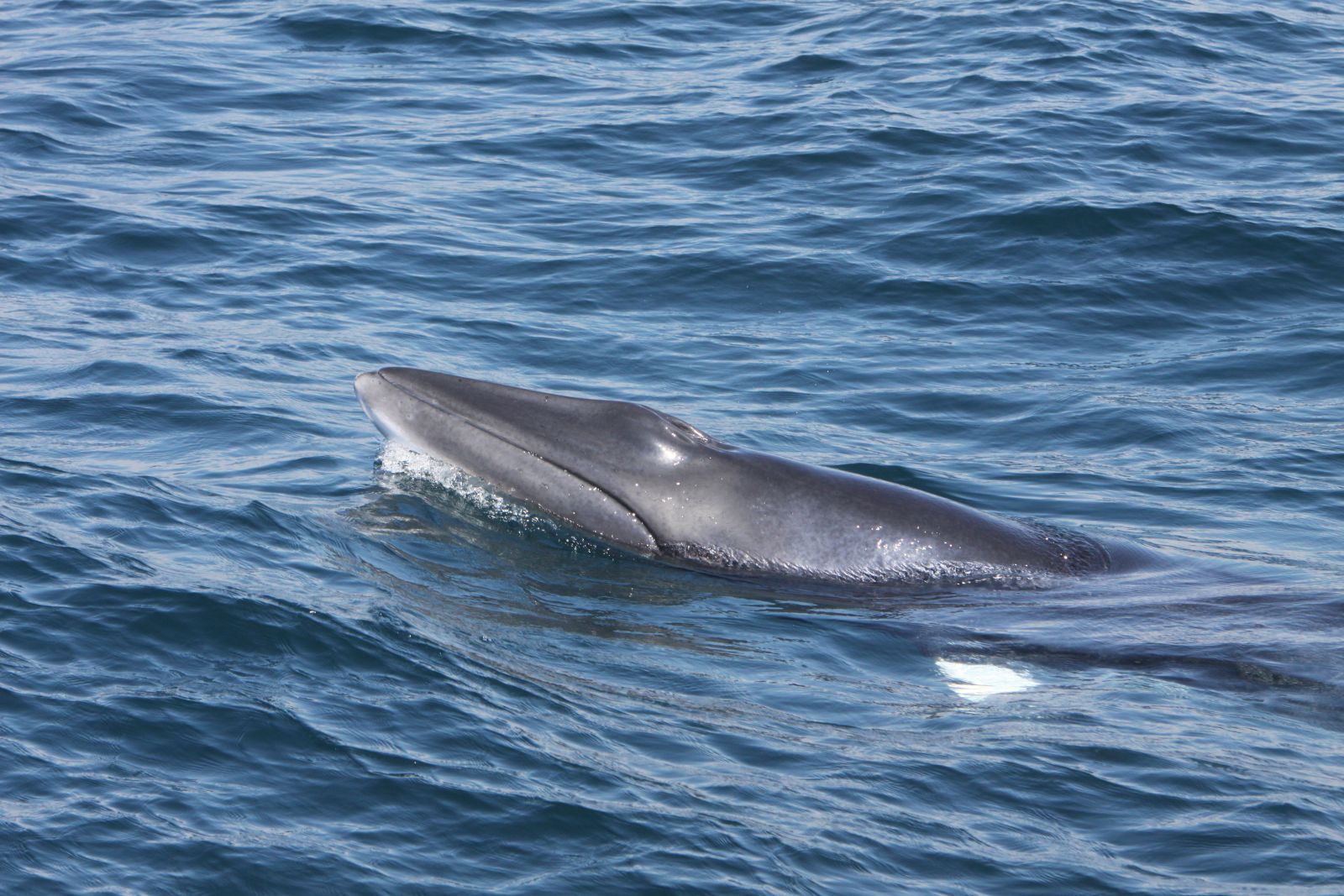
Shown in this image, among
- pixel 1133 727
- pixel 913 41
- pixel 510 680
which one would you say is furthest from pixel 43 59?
pixel 1133 727

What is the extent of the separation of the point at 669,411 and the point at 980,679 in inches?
267

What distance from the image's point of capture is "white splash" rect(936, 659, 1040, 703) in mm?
11062

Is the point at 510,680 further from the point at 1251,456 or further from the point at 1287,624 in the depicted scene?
the point at 1251,456

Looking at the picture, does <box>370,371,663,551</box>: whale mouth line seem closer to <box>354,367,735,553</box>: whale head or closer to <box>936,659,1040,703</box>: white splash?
<box>354,367,735,553</box>: whale head

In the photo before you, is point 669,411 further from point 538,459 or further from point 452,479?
point 538,459

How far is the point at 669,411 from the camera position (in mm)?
17438

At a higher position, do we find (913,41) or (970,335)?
(913,41)

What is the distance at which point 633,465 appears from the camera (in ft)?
43.5

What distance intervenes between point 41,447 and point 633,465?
214 inches

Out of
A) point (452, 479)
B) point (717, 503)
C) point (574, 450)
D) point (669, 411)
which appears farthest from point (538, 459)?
point (669, 411)

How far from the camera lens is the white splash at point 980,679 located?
1106cm

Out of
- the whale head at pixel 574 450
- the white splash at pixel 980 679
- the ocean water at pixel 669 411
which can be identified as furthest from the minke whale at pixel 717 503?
the white splash at pixel 980 679

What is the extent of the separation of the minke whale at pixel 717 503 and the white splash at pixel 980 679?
143 centimetres

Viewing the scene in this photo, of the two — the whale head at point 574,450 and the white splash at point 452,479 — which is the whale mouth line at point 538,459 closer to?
the whale head at point 574,450
